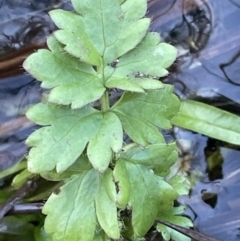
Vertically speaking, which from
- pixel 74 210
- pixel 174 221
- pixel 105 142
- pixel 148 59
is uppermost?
pixel 148 59

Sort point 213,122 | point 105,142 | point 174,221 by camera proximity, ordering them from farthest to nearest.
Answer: point 213,122
point 174,221
point 105,142

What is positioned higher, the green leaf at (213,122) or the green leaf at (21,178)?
the green leaf at (213,122)

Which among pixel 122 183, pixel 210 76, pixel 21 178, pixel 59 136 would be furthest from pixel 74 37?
pixel 210 76

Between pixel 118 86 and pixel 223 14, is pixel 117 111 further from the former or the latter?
pixel 223 14

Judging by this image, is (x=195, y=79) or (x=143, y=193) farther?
(x=195, y=79)

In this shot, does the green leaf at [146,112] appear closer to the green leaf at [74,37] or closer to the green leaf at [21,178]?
the green leaf at [74,37]

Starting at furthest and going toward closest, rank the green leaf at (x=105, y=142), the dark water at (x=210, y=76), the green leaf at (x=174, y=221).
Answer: the dark water at (x=210, y=76)
the green leaf at (x=174, y=221)
the green leaf at (x=105, y=142)

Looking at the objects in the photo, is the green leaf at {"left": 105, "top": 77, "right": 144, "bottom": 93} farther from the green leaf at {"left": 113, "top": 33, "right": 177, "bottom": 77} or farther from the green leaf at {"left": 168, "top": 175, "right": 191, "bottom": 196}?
the green leaf at {"left": 168, "top": 175, "right": 191, "bottom": 196}

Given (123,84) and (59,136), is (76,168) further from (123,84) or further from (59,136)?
(123,84)

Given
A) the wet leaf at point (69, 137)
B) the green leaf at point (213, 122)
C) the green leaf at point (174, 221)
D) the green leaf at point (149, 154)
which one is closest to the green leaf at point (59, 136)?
the wet leaf at point (69, 137)
